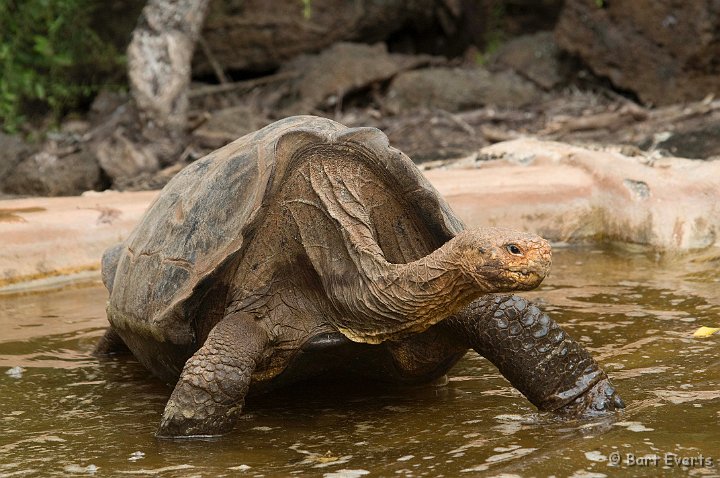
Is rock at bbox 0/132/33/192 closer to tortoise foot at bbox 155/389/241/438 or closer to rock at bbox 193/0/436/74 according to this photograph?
rock at bbox 193/0/436/74

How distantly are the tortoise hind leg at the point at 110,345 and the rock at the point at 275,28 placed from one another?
7569mm

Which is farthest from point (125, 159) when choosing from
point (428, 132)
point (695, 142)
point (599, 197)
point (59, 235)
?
point (695, 142)

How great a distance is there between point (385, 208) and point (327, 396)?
2.50 feet

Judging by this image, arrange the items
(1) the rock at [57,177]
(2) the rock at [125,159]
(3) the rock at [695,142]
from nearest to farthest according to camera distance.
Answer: (3) the rock at [695,142] < (2) the rock at [125,159] < (1) the rock at [57,177]

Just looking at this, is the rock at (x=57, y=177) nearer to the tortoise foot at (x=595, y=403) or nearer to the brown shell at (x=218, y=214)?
the brown shell at (x=218, y=214)

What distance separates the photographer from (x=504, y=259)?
2.90 metres

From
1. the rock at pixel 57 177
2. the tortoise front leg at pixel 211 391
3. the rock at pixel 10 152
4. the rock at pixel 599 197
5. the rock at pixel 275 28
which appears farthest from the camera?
the rock at pixel 275 28

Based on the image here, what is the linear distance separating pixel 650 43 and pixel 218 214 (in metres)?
8.03

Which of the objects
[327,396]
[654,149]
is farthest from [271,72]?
[327,396]

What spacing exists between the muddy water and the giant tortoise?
130 mm

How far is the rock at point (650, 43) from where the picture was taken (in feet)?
34.2

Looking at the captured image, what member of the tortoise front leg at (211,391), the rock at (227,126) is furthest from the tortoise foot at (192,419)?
the rock at (227,126)

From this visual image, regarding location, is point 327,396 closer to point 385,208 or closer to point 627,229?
point 385,208

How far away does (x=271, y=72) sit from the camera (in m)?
12.5
